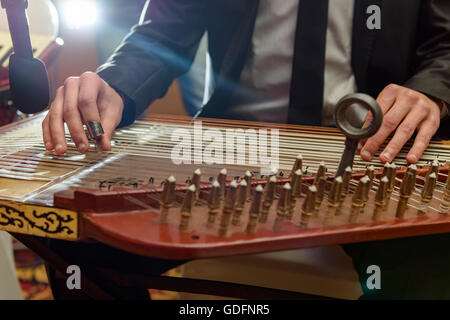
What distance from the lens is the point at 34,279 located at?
2533 mm

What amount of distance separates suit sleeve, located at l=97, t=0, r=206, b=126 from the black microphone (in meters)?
0.44

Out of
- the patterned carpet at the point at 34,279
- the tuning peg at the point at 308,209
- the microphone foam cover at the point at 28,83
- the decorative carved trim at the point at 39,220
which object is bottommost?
the patterned carpet at the point at 34,279

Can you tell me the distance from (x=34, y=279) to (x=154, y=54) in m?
1.70

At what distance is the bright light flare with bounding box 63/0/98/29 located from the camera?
10.6 ft

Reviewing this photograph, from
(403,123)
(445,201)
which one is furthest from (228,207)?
(403,123)

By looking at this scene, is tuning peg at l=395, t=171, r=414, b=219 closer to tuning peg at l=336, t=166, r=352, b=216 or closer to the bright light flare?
tuning peg at l=336, t=166, r=352, b=216

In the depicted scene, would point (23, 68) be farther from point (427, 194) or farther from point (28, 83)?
point (427, 194)

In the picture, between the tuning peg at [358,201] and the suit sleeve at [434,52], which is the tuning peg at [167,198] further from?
the suit sleeve at [434,52]

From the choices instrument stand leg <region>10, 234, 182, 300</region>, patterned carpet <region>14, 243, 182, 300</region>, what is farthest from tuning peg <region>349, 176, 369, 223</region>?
patterned carpet <region>14, 243, 182, 300</region>

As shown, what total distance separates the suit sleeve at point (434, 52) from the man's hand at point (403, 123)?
2.3 inches

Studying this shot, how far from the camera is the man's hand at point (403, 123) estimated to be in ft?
3.90

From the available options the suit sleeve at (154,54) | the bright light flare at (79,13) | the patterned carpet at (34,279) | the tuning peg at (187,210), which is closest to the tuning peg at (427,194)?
the tuning peg at (187,210)

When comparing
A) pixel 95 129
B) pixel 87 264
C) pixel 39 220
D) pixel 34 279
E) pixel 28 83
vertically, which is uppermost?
pixel 28 83

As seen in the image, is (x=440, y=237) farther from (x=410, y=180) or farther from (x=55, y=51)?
(x=55, y=51)
